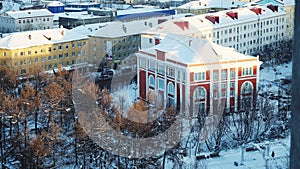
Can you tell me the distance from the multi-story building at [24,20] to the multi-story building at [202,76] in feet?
15.0

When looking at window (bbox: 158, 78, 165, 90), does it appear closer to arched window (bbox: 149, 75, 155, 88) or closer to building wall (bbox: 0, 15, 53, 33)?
arched window (bbox: 149, 75, 155, 88)

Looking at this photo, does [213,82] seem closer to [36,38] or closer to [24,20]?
[36,38]

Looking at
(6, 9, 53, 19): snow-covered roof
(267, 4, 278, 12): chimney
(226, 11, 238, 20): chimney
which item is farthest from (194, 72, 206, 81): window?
(6, 9, 53, 19): snow-covered roof

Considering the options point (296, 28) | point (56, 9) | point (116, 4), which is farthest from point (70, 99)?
point (116, 4)

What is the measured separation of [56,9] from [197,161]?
8.81m

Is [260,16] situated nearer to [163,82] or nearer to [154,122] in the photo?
[163,82]

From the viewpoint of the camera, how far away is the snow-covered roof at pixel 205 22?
643cm

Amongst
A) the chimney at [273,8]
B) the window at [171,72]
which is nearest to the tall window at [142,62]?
the window at [171,72]

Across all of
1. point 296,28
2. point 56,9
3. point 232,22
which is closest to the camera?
point 296,28

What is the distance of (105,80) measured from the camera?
609cm

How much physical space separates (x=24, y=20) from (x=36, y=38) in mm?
2660

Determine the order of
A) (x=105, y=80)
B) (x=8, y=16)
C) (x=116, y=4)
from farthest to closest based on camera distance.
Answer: (x=116, y=4) < (x=8, y=16) < (x=105, y=80)

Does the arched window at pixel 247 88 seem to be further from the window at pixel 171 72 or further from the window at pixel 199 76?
the window at pixel 171 72

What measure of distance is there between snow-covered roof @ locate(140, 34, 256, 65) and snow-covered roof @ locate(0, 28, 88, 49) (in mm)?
1940
